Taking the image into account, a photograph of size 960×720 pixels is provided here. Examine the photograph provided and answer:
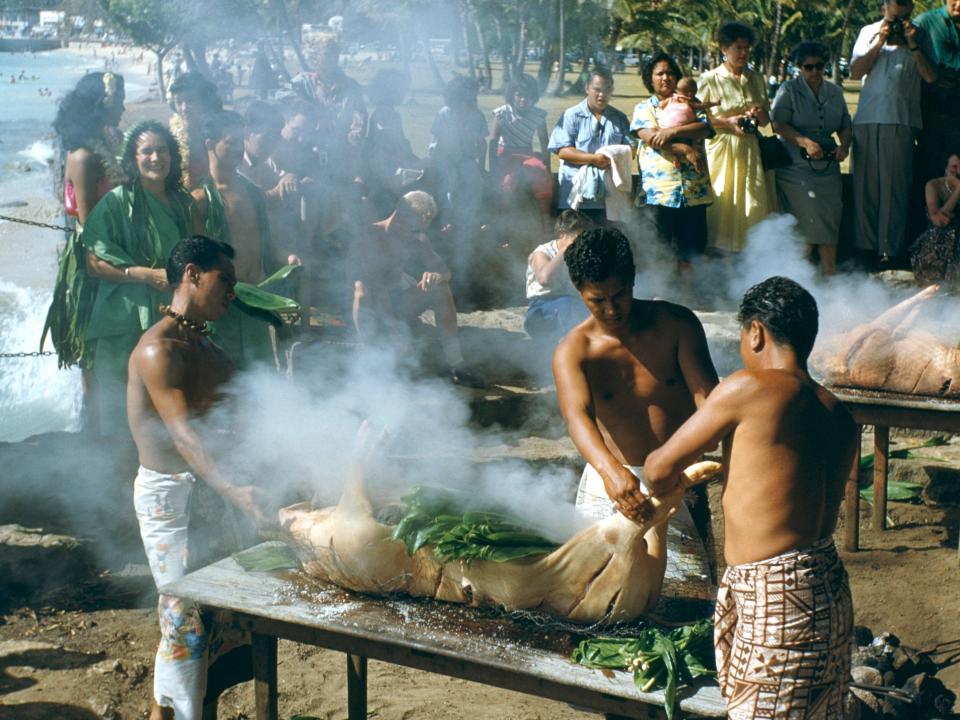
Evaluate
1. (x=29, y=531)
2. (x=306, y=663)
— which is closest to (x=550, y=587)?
(x=306, y=663)

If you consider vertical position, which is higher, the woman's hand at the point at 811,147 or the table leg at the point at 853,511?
the woman's hand at the point at 811,147

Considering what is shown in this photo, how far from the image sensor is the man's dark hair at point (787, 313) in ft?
9.66

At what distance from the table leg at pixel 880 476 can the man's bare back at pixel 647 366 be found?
96.6 inches

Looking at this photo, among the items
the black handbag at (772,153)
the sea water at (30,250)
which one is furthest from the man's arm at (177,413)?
the black handbag at (772,153)

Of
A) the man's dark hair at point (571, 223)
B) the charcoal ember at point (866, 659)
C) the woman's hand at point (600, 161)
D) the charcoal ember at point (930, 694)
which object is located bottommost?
the charcoal ember at point (930, 694)

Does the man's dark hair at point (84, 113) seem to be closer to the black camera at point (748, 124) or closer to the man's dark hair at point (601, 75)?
the man's dark hair at point (601, 75)

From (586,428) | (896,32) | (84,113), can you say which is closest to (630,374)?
(586,428)

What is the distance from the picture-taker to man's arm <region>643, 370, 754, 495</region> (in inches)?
114

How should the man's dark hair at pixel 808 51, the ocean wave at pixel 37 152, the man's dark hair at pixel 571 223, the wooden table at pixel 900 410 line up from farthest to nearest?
the ocean wave at pixel 37 152 < the man's dark hair at pixel 808 51 < the man's dark hair at pixel 571 223 < the wooden table at pixel 900 410

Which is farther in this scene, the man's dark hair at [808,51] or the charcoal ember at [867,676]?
the man's dark hair at [808,51]

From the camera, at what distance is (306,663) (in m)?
5.11

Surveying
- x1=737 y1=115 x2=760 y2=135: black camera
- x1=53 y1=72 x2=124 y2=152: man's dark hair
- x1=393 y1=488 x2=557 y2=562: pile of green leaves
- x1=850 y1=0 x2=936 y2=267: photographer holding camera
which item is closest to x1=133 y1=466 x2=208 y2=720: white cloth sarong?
x1=393 y1=488 x2=557 y2=562: pile of green leaves

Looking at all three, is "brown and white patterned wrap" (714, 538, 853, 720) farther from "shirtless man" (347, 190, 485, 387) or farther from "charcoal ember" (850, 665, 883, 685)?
"shirtless man" (347, 190, 485, 387)

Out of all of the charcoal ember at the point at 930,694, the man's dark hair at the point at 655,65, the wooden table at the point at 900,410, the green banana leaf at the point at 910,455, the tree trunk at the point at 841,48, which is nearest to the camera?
the charcoal ember at the point at 930,694
